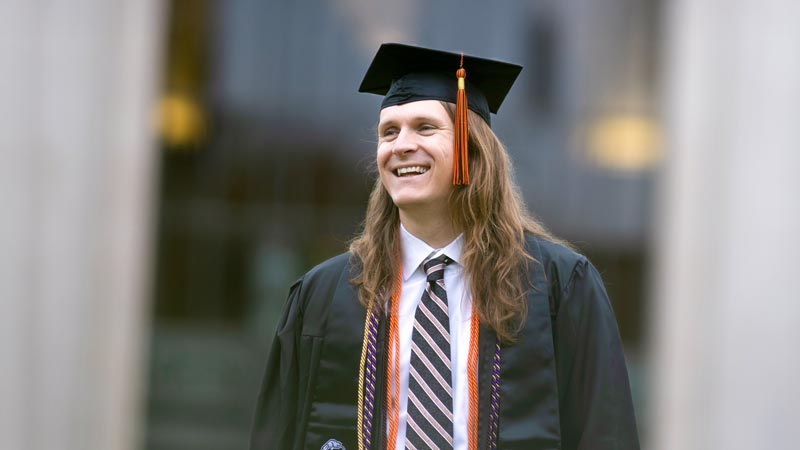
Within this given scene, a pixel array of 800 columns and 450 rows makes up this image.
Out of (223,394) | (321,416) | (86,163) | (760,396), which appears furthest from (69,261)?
(321,416)

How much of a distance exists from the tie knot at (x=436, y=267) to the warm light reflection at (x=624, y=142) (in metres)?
7.77

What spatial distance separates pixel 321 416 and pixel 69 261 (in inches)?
288

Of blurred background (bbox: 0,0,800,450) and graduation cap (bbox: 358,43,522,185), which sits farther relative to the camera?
blurred background (bbox: 0,0,800,450)

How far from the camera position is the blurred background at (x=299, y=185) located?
850cm

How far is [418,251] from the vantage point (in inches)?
100

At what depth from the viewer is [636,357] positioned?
9852 millimetres

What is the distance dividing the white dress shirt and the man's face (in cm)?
13

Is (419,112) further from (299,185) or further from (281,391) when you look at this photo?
(299,185)

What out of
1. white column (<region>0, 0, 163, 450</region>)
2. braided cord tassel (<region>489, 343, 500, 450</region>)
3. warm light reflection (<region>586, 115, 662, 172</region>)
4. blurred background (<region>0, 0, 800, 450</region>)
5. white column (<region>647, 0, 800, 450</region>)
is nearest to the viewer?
braided cord tassel (<region>489, 343, 500, 450</region>)

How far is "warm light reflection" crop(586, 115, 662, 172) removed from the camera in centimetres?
991

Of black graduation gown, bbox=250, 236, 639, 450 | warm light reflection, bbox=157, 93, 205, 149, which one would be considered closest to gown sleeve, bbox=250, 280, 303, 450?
black graduation gown, bbox=250, 236, 639, 450

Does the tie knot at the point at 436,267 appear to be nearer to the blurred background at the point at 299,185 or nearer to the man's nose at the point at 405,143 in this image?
the man's nose at the point at 405,143

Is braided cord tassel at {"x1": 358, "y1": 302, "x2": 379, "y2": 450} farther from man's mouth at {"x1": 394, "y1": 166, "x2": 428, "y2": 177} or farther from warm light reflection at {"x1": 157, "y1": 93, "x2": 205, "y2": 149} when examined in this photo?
warm light reflection at {"x1": 157, "y1": 93, "x2": 205, "y2": 149}

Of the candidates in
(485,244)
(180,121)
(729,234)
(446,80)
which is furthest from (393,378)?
(180,121)
